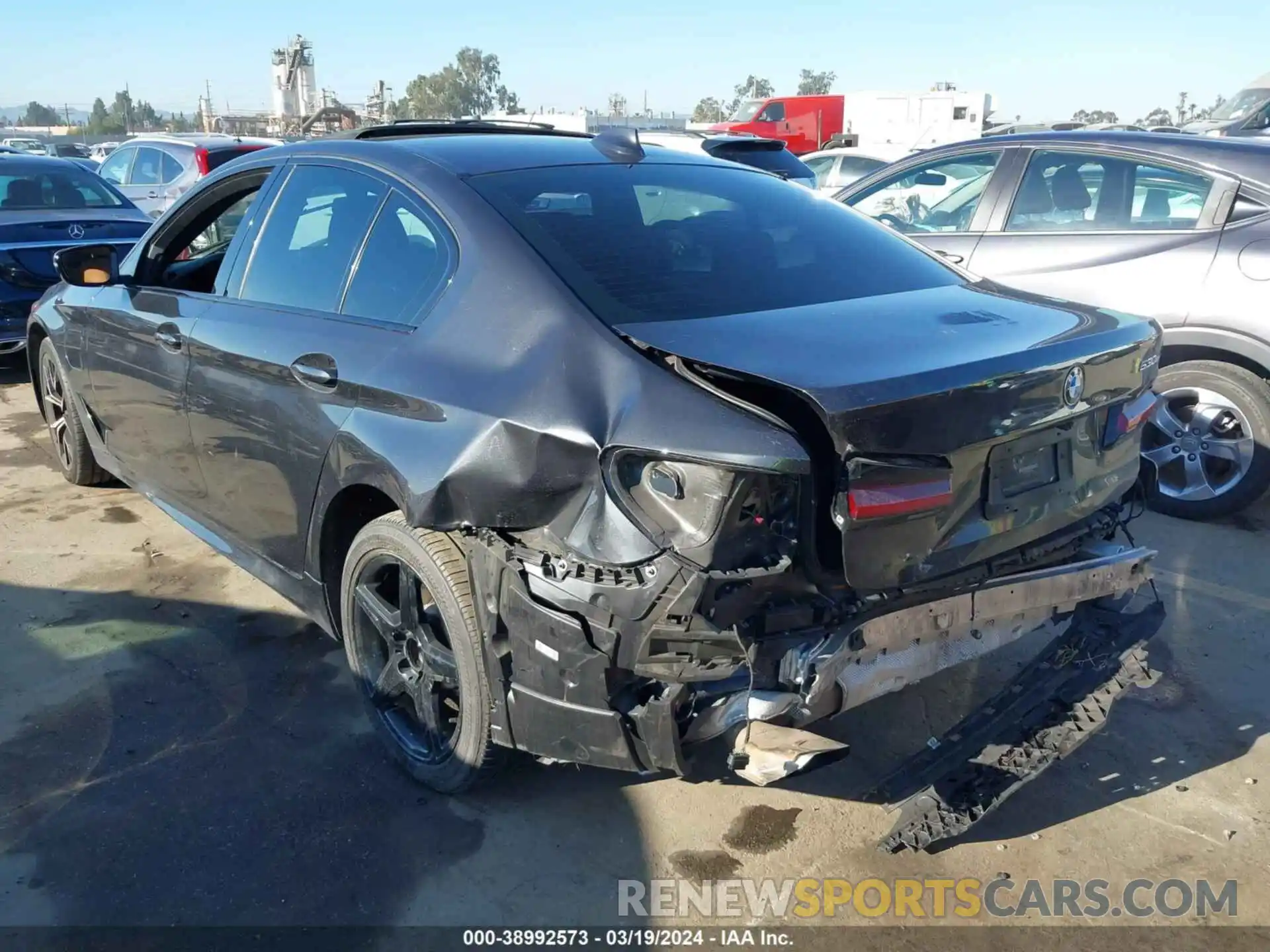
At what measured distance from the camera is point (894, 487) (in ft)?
7.36

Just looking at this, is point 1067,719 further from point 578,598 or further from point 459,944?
point 459,944

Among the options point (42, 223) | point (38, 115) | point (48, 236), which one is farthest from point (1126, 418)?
point (38, 115)

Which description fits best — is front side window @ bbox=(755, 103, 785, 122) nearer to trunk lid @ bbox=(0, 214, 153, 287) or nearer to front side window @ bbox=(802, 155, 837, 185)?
front side window @ bbox=(802, 155, 837, 185)

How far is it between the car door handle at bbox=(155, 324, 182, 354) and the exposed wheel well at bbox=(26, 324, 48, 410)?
6.74 feet

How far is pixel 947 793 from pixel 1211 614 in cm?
212

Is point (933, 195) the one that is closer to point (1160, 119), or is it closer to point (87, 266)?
point (87, 266)

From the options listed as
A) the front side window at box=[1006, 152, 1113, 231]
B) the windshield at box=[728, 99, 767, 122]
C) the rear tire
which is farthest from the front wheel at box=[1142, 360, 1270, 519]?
the windshield at box=[728, 99, 767, 122]

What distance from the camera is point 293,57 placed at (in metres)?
27.4

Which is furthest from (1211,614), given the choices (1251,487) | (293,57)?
(293,57)

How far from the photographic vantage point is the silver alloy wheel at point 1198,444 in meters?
4.95

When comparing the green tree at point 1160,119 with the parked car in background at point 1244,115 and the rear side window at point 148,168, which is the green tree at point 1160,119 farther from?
the rear side window at point 148,168

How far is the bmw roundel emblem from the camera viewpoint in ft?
8.38

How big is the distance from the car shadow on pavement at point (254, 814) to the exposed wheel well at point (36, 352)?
2.35 metres

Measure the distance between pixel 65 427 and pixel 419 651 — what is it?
348cm
